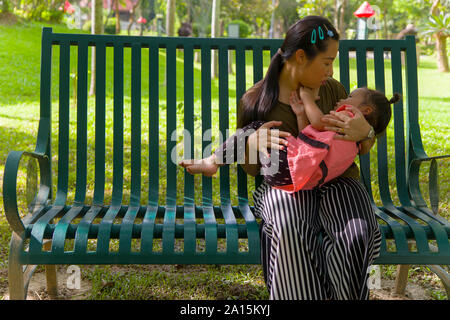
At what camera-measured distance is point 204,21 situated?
2720cm

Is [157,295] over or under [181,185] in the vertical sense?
under

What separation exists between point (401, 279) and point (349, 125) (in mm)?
1087

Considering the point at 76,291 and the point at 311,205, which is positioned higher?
the point at 311,205

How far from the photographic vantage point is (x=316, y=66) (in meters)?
2.43

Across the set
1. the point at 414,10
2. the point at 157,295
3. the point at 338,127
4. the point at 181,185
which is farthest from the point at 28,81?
the point at 414,10

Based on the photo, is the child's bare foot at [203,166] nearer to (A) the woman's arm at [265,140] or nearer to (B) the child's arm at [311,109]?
(A) the woman's arm at [265,140]

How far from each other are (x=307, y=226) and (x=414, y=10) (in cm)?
3064

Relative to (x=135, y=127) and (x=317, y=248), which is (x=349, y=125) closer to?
(x=317, y=248)

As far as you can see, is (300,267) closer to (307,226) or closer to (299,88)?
(307,226)

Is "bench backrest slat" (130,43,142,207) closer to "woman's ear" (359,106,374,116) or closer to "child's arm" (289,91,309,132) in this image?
"child's arm" (289,91,309,132)

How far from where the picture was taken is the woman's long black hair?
7.80 feet

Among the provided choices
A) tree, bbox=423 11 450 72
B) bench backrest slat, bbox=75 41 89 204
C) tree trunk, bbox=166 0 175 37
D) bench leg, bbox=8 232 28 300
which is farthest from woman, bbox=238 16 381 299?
tree, bbox=423 11 450 72

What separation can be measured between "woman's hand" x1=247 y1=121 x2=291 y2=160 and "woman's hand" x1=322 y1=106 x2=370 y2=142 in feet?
0.61

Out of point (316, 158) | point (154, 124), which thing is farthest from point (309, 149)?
point (154, 124)
